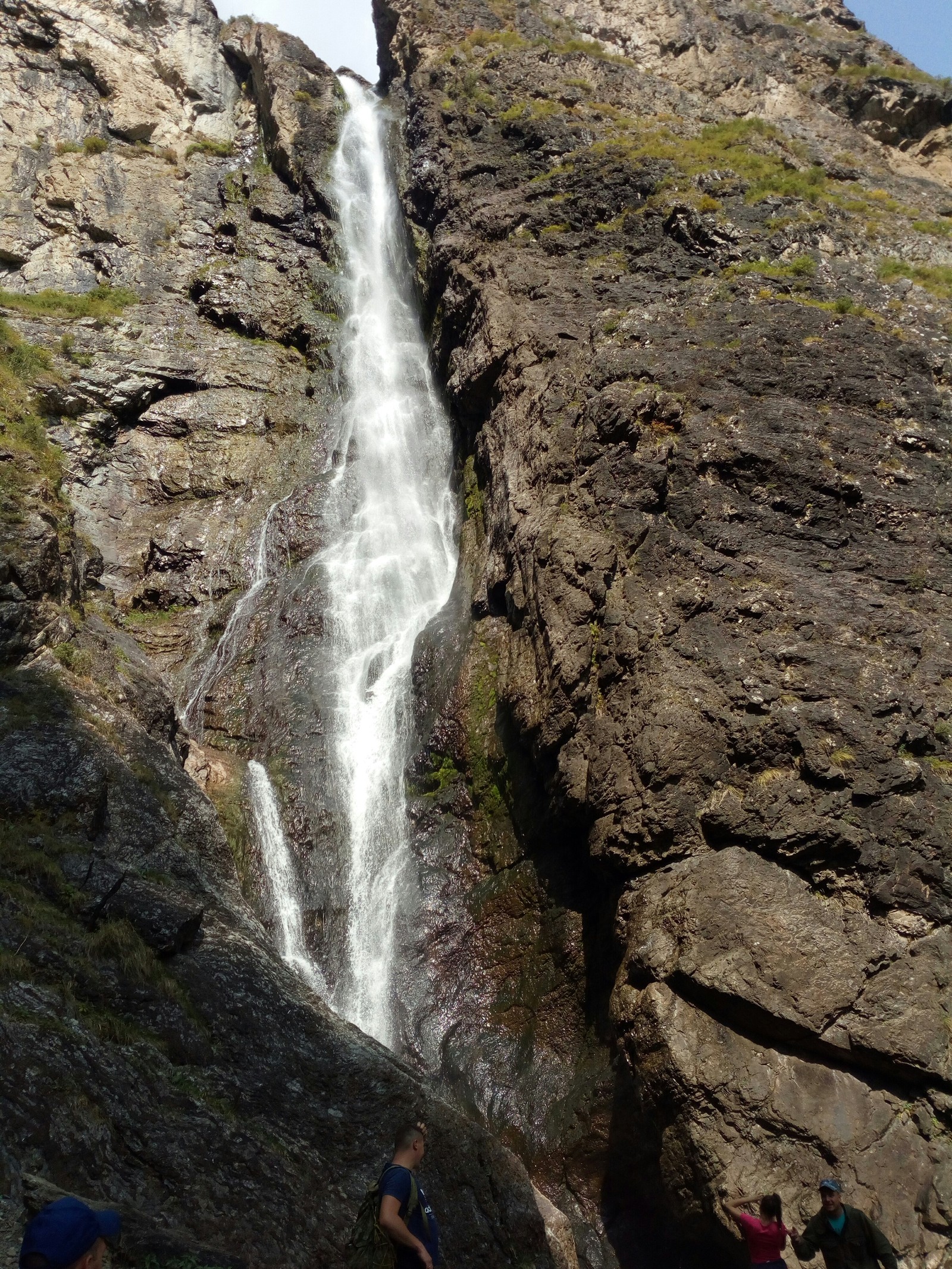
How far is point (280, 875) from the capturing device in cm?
1351

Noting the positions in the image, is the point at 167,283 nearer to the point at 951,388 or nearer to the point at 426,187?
the point at 426,187

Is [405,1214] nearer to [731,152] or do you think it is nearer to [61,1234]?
[61,1234]

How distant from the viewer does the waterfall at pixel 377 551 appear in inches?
523

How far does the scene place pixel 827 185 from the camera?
910 inches

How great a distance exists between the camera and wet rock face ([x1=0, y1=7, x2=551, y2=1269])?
240 inches

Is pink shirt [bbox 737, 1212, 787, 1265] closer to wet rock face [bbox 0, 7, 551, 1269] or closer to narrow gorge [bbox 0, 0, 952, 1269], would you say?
narrow gorge [bbox 0, 0, 952, 1269]

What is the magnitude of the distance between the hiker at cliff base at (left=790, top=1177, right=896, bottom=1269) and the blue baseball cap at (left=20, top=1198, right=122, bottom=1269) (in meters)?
5.47

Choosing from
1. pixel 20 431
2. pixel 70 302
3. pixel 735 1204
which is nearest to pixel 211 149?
pixel 70 302

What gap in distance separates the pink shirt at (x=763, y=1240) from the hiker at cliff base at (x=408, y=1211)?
11.0ft

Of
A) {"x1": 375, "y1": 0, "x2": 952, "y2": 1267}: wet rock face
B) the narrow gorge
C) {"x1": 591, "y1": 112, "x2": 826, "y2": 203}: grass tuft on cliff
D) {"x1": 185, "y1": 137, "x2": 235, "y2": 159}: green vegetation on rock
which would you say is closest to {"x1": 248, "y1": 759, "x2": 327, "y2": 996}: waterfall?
the narrow gorge

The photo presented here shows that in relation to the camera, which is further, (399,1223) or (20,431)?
(20,431)

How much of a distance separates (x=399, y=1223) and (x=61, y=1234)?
198cm

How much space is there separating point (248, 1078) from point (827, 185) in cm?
2558

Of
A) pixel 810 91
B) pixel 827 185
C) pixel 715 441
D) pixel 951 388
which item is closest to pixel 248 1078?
pixel 715 441
